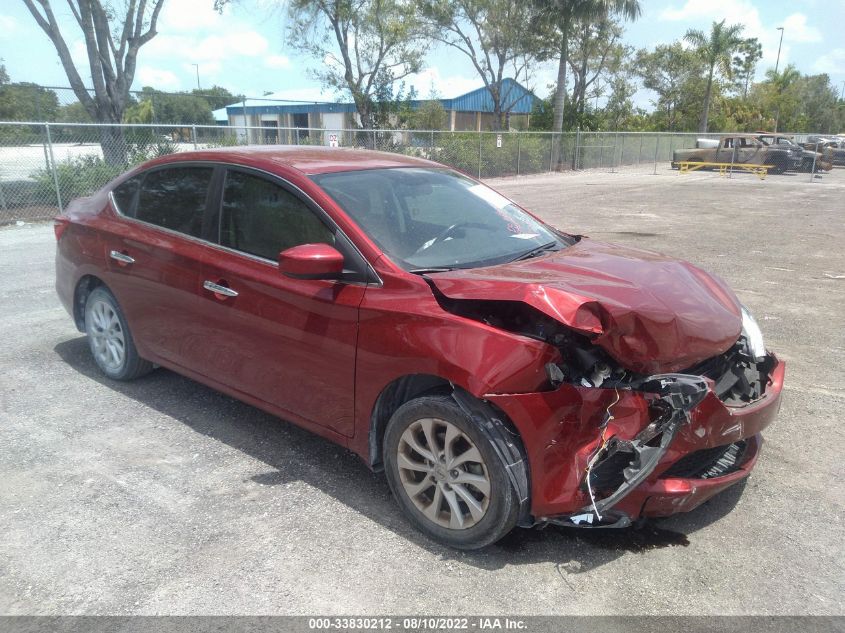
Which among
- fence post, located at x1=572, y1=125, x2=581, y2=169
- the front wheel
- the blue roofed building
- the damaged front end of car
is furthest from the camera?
the blue roofed building

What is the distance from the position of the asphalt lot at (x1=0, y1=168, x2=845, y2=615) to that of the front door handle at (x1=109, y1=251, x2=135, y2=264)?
939 mm

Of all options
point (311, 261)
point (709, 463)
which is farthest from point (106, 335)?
point (709, 463)

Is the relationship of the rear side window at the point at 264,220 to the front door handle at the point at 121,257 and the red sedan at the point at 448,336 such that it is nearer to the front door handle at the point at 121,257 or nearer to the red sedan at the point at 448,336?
the red sedan at the point at 448,336

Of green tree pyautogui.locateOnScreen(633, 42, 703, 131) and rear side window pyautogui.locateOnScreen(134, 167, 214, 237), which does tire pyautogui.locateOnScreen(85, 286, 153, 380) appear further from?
green tree pyautogui.locateOnScreen(633, 42, 703, 131)

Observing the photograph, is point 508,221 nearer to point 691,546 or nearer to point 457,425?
point 457,425

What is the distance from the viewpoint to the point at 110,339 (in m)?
4.78

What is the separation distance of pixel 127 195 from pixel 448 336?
300 centimetres

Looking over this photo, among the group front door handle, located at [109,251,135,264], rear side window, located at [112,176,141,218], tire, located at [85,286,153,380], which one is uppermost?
rear side window, located at [112,176,141,218]

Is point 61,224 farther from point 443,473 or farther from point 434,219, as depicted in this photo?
point 443,473

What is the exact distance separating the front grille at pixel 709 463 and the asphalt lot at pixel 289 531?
309 millimetres

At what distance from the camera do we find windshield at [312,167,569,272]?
11.2 ft

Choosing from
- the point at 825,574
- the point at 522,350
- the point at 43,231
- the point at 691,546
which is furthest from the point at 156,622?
the point at 43,231

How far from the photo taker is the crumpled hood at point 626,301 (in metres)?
2.70

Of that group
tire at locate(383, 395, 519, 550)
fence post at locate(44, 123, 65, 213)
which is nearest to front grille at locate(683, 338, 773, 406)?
tire at locate(383, 395, 519, 550)
